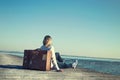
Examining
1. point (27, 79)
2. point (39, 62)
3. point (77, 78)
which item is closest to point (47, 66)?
point (39, 62)

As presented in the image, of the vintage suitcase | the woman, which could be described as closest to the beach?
the vintage suitcase

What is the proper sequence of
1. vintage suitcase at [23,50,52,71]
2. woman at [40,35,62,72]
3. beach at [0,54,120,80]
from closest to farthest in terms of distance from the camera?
1. beach at [0,54,120,80]
2. vintage suitcase at [23,50,52,71]
3. woman at [40,35,62,72]

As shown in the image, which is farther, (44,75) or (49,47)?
(49,47)

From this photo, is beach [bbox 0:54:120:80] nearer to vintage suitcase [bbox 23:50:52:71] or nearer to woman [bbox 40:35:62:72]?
vintage suitcase [bbox 23:50:52:71]

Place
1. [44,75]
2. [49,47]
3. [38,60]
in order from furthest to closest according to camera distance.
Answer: [49,47] → [38,60] → [44,75]

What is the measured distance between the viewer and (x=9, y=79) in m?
6.19

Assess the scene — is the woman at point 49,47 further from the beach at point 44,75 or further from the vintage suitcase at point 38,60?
the beach at point 44,75

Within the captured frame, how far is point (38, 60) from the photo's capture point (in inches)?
358

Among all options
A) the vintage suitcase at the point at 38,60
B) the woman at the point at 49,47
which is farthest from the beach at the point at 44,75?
the woman at the point at 49,47

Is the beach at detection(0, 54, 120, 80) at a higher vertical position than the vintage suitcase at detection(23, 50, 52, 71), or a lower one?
lower

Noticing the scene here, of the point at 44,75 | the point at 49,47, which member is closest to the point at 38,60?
the point at 49,47

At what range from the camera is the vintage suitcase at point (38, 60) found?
891cm

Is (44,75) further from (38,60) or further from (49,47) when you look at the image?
(49,47)

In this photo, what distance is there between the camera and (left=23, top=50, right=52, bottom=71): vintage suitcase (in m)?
8.91
